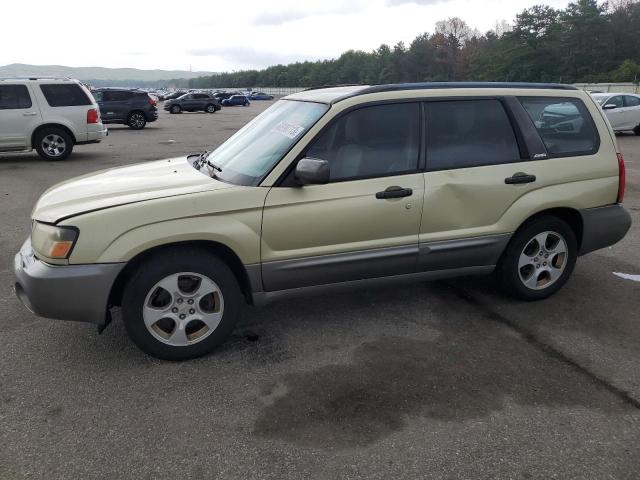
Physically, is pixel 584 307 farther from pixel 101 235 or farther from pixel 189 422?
pixel 101 235

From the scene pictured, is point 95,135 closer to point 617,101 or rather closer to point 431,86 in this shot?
point 431,86

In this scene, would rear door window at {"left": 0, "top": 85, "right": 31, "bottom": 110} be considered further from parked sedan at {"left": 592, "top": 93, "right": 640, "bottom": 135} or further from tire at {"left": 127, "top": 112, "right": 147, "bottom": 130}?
parked sedan at {"left": 592, "top": 93, "right": 640, "bottom": 135}

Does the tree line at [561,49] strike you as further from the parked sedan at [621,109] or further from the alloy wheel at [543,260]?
the alloy wheel at [543,260]

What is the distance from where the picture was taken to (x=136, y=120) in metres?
23.2

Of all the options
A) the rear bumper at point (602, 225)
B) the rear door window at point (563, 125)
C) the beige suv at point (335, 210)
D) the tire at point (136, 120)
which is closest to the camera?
the beige suv at point (335, 210)

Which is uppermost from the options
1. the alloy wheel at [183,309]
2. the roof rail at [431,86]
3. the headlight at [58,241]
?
the roof rail at [431,86]

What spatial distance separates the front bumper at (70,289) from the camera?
3201 mm

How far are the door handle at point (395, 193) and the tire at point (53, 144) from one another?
11077 millimetres

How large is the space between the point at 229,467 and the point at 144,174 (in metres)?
2.36

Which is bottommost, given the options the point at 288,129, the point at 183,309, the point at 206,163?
the point at 183,309

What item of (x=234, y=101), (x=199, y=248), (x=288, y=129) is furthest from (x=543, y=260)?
(x=234, y=101)

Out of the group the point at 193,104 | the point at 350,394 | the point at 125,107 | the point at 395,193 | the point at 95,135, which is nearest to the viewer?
the point at 350,394

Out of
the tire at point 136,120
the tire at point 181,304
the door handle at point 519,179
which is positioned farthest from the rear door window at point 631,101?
the tire at point 181,304

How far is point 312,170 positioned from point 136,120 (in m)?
21.7
